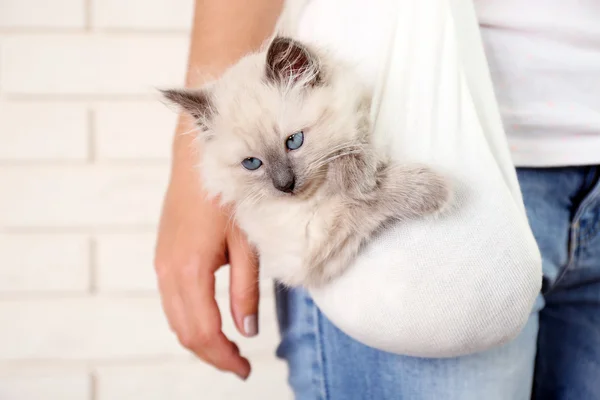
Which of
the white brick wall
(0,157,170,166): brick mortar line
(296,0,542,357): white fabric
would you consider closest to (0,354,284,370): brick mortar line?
the white brick wall

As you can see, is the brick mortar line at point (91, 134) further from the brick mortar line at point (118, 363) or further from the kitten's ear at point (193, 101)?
the kitten's ear at point (193, 101)

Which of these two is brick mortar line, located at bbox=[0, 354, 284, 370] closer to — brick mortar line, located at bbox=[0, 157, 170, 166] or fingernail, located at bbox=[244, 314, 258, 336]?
brick mortar line, located at bbox=[0, 157, 170, 166]

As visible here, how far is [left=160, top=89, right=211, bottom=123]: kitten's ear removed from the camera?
0.61 metres

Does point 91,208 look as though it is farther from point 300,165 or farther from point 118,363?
point 300,165

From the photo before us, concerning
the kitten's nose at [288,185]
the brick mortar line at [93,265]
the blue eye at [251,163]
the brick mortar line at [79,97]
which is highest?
the brick mortar line at [79,97]

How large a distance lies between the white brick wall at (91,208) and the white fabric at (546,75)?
0.77 metres

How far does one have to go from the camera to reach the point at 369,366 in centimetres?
61

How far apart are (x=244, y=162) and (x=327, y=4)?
0.18m

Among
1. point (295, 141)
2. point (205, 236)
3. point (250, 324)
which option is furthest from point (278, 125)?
point (250, 324)

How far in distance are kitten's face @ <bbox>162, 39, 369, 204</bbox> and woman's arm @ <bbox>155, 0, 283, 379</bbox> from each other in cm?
5

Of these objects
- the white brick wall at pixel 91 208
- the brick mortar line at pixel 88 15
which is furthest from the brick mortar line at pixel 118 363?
the brick mortar line at pixel 88 15

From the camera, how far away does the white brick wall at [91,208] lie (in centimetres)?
118

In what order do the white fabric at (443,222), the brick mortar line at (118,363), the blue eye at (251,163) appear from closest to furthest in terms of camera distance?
the white fabric at (443,222) → the blue eye at (251,163) → the brick mortar line at (118,363)

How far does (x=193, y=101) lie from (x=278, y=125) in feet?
0.36
